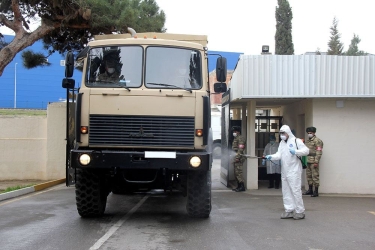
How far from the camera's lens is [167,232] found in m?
7.20

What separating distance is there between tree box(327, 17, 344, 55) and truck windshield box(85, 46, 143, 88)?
4287 cm

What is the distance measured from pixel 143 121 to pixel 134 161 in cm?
67

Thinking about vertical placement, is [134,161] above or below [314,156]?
above

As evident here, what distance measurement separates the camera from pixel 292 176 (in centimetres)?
848

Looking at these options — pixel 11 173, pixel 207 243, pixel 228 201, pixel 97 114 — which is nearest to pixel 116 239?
pixel 207 243

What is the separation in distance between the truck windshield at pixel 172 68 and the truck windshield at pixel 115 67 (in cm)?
19

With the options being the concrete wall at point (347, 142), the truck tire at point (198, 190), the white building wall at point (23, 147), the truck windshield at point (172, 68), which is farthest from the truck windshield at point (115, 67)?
the white building wall at point (23, 147)

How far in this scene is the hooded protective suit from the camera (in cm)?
846

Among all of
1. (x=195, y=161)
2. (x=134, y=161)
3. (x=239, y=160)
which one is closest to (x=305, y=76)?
(x=239, y=160)

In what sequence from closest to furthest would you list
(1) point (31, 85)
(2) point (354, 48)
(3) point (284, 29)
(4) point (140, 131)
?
(4) point (140, 131)
(3) point (284, 29)
(1) point (31, 85)
(2) point (354, 48)

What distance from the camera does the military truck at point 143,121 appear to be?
7281mm

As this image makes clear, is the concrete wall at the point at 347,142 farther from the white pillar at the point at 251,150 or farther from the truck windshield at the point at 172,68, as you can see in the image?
the truck windshield at the point at 172,68

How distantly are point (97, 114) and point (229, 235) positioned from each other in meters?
2.90

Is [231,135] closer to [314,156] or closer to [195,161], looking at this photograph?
[314,156]
